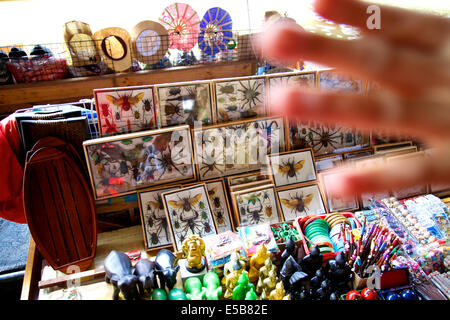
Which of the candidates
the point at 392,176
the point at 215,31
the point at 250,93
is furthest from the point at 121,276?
the point at 215,31

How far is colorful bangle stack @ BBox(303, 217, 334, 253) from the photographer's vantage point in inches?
61.6

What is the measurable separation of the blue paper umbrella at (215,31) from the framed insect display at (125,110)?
1113mm

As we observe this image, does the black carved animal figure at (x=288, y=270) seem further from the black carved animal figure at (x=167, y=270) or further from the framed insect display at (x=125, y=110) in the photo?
the framed insect display at (x=125, y=110)

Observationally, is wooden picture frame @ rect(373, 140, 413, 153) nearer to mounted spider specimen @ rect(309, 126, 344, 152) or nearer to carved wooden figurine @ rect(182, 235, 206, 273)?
mounted spider specimen @ rect(309, 126, 344, 152)

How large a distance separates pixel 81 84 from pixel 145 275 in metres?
1.84

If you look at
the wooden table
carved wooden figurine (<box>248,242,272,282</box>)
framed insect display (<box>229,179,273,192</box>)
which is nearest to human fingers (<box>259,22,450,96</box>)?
carved wooden figurine (<box>248,242,272,282</box>)

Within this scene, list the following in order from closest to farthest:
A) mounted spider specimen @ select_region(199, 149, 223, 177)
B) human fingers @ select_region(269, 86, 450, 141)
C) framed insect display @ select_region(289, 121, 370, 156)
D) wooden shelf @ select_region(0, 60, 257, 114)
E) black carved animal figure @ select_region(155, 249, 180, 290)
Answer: human fingers @ select_region(269, 86, 450, 141) < black carved animal figure @ select_region(155, 249, 180, 290) < mounted spider specimen @ select_region(199, 149, 223, 177) < framed insect display @ select_region(289, 121, 370, 156) < wooden shelf @ select_region(0, 60, 257, 114)

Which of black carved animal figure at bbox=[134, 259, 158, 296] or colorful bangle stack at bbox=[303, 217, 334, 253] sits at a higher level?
black carved animal figure at bbox=[134, 259, 158, 296]

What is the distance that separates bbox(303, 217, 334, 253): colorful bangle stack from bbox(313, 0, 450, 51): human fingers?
145 cm

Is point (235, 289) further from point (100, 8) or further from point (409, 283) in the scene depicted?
point (100, 8)

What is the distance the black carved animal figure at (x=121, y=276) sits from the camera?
4.06ft
